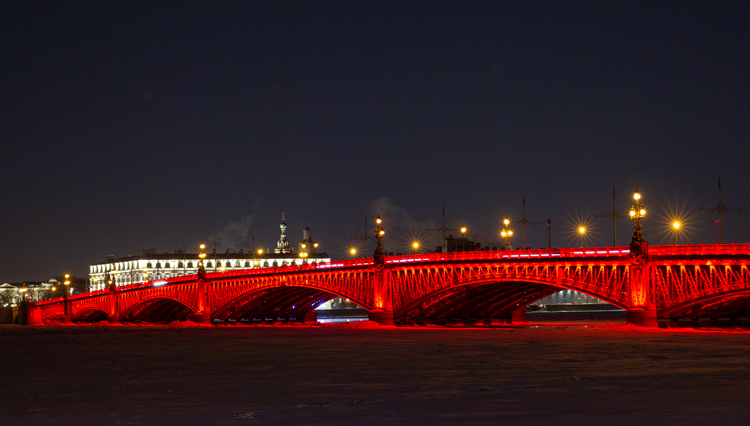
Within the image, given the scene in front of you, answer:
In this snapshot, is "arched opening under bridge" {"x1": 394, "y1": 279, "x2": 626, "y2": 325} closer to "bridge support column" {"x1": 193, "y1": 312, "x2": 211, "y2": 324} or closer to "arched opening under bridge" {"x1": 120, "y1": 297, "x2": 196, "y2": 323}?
"bridge support column" {"x1": 193, "y1": 312, "x2": 211, "y2": 324}

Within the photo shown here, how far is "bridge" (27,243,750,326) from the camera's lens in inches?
2205

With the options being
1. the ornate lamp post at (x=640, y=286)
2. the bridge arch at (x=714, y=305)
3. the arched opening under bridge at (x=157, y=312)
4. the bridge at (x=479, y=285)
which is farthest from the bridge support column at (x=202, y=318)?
the ornate lamp post at (x=640, y=286)

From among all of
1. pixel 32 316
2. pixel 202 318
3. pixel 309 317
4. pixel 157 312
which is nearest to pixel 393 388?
pixel 202 318

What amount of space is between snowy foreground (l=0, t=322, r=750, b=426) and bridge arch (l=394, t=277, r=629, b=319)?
38.7 m

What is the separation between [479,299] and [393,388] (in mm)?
66367

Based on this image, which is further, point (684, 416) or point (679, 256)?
point (679, 256)

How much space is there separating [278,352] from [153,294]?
3807 inches

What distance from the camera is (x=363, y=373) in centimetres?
2548

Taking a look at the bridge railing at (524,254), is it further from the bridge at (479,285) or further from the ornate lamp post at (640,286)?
the ornate lamp post at (640,286)

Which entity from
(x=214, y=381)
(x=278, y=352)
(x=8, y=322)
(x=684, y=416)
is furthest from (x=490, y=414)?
(x=8, y=322)

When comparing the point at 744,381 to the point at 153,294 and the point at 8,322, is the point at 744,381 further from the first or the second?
the point at 8,322

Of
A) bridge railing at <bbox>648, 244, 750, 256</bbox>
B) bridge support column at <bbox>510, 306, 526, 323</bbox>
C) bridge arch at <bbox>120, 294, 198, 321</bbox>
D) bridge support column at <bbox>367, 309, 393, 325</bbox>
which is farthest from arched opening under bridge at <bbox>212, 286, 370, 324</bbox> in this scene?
bridge railing at <bbox>648, 244, 750, 256</bbox>

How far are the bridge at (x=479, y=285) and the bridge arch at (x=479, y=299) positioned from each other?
4.9 inches

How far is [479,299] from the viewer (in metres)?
86.2
